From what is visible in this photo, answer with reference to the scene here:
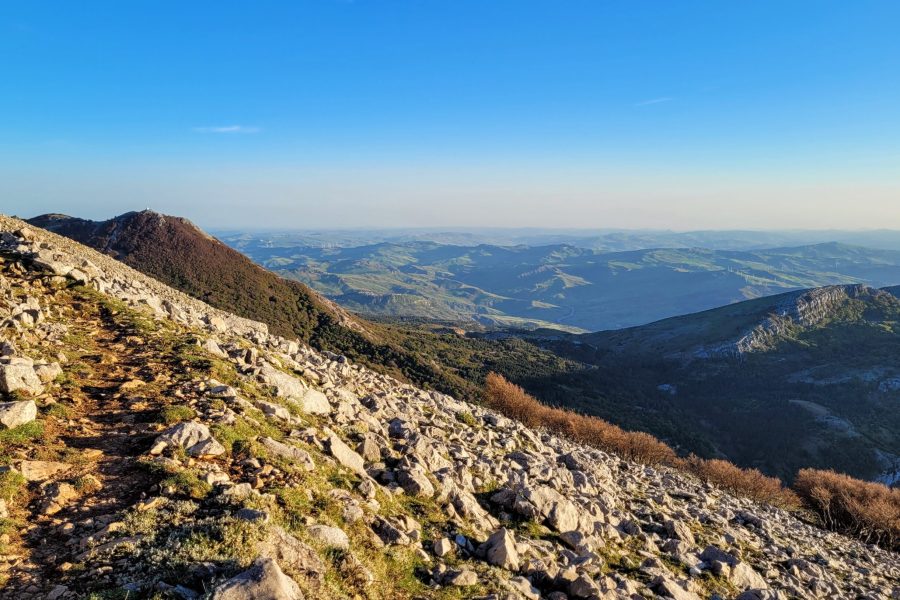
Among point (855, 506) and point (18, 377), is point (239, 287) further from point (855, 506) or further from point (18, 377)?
point (855, 506)

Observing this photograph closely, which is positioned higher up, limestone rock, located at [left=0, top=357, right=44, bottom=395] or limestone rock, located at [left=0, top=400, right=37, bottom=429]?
limestone rock, located at [left=0, top=357, right=44, bottom=395]

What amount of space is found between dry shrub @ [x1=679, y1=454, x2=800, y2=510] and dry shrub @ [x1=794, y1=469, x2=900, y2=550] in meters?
2.12

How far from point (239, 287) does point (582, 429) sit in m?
93.0

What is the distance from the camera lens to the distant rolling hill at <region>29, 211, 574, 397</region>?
10638 centimetres

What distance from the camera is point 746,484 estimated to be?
175 ft

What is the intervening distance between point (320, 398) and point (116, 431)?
9.11m

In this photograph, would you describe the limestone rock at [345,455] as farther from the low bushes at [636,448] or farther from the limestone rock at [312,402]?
the low bushes at [636,448]

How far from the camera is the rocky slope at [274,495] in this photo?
968cm

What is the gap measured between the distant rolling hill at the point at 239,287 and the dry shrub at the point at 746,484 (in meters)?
53.8

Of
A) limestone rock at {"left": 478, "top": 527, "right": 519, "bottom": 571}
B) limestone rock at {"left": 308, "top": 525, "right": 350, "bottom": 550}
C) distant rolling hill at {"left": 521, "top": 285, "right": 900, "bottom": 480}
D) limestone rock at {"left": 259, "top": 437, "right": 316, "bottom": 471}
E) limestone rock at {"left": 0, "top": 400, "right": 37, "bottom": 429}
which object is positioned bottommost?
distant rolling hill at {"left": 521, "top": 285, "right": 900, "bottom": 480}

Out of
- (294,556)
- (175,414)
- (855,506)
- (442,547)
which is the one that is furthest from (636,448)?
(294,556)

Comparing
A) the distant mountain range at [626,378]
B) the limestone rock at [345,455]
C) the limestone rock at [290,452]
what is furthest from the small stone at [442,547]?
the distant mountain range at [626,378]

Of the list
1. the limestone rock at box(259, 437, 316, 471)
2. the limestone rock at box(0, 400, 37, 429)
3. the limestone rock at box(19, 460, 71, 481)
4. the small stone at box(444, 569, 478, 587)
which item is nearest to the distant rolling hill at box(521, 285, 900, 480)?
the limestone rock at box(259, 437, 316, 471)

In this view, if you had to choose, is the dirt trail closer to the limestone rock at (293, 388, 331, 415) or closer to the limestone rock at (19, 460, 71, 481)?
the limestone rock at (19, 460, 71, 481)
